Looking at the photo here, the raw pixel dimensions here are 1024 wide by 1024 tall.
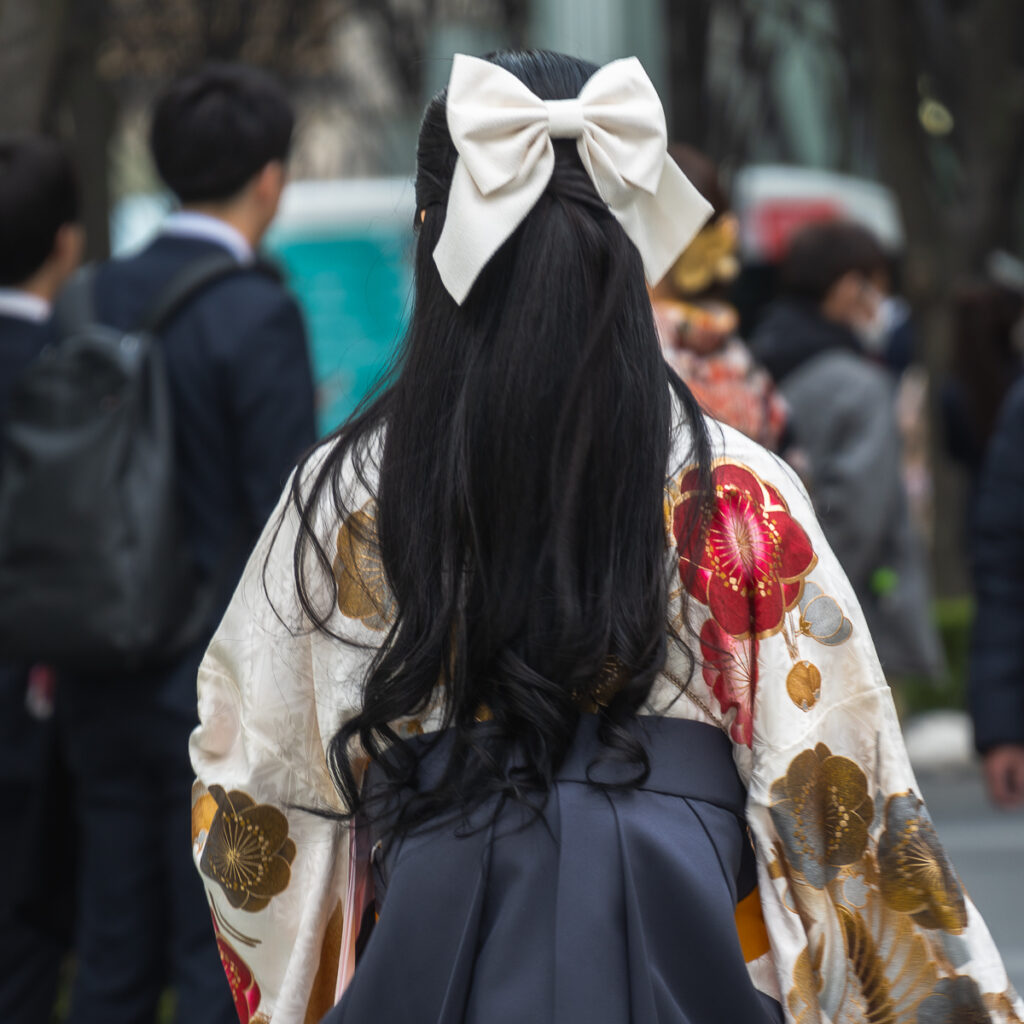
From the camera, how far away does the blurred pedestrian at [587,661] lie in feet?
5.23

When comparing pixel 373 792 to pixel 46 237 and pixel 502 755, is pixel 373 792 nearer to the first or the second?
pixel 502 755

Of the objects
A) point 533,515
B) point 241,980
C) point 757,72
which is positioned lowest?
point 241,980

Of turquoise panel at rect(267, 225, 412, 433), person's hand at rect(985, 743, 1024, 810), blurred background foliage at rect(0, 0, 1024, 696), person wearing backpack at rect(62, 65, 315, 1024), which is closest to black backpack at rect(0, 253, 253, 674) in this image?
person wearing backpack at rect(62, 65, 315, 1024)

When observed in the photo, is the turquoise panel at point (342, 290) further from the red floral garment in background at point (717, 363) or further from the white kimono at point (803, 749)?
the white kimono at point (803, 749)

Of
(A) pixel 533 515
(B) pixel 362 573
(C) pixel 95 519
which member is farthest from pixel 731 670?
(C) pixel 95 519

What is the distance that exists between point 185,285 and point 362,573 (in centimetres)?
139

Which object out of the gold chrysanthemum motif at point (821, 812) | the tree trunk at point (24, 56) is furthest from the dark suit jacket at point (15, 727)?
the gold chrysanthemum motif at point (821, 812)

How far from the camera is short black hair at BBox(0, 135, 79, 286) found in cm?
350

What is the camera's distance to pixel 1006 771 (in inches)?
122

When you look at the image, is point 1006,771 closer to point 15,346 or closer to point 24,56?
point 15,346

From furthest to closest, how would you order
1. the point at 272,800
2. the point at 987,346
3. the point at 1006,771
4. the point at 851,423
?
the point at 987,346, the point at 851,423, the point at 1006,771, the point at 272,800

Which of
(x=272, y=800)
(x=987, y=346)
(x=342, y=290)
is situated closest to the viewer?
(x=272, y=800)

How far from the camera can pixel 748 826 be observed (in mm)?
1699

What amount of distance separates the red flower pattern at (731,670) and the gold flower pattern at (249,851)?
50 centimetres
